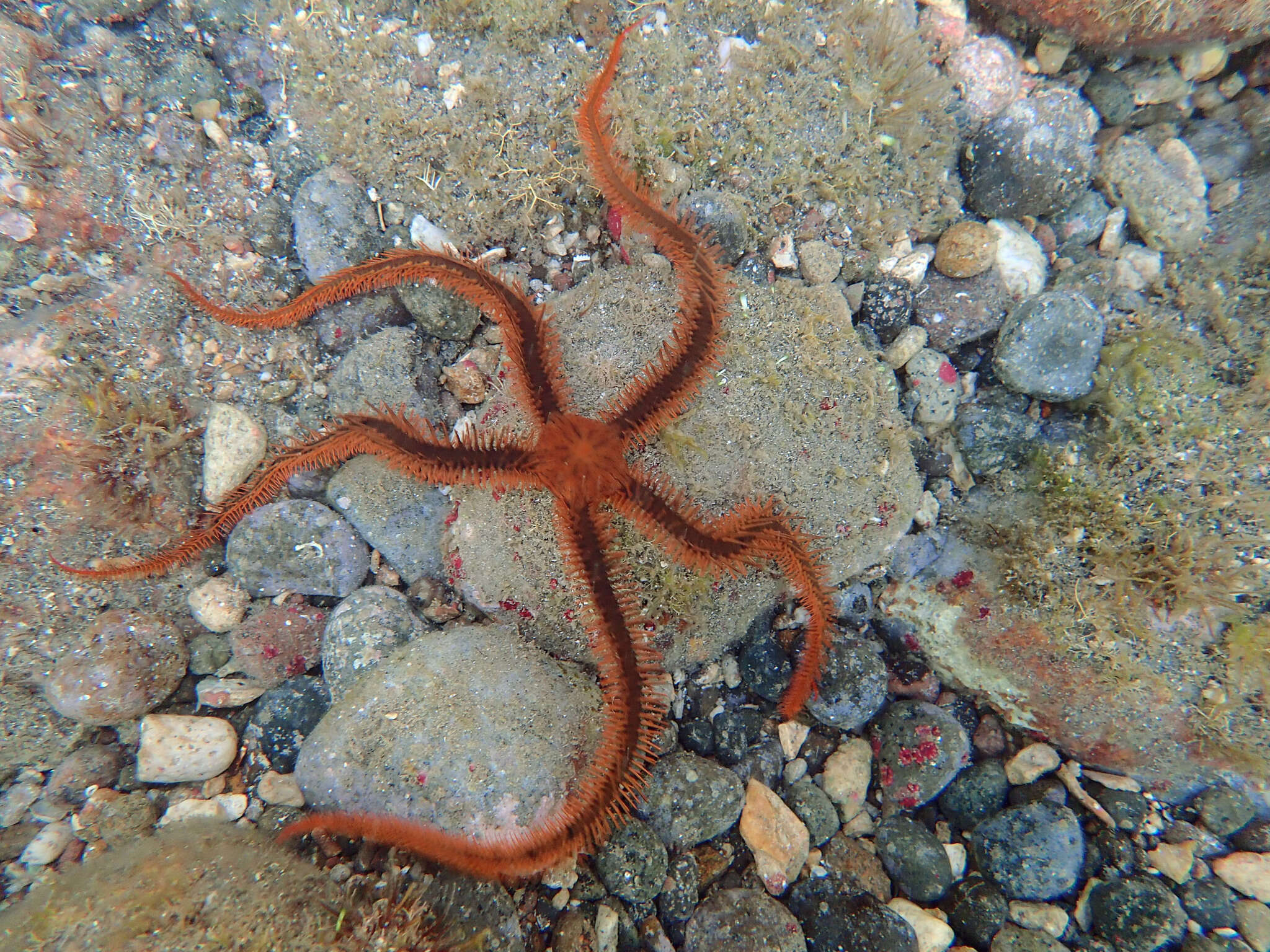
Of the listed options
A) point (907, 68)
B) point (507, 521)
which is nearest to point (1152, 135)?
point (907, 68)

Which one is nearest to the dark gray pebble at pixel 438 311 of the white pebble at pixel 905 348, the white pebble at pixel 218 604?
the white pebble at pixel 218 604

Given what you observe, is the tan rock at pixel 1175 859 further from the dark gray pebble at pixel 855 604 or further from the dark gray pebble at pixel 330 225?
the dark gray pebble at pixel 330 225

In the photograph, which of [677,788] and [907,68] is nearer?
[677,788]

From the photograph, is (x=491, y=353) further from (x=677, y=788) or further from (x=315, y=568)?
(x=677, y=788)

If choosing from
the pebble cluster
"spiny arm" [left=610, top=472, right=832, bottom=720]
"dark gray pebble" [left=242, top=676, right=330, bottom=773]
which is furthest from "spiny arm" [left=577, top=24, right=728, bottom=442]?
"dark gray pebble" [left=242, top=676, right=330, bottom=773]

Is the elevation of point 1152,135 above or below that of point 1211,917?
above

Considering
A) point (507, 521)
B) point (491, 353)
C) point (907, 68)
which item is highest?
point (907, 68)

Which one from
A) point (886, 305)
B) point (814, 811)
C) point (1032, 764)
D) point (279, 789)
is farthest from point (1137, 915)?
point (279, 789)

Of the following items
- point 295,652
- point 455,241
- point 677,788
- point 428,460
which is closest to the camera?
point 428,460

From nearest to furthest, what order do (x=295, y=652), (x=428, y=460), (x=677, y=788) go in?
(x=428, y=460) → (x=677, y=788) → (x=295, y=652)
